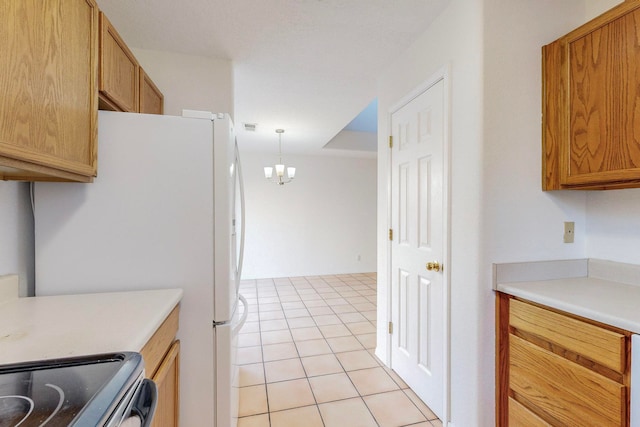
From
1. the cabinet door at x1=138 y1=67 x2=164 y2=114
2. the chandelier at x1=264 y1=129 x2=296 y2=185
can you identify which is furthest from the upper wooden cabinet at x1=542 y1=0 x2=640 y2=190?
the chandelier at x1=264 y1=129 x2=296 y2=185

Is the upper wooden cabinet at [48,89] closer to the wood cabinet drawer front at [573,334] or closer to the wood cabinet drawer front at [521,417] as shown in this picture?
the wood cabinet drawer front at [573,334]

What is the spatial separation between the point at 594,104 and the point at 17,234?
2.61 m

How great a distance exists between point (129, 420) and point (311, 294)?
384 cm

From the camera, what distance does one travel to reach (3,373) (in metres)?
0.64

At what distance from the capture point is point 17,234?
46.3 inches

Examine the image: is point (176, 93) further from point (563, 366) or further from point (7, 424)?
point (563, 366)

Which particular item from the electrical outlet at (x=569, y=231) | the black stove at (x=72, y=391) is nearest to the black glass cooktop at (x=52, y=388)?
the black stove at (x=72, y=391)

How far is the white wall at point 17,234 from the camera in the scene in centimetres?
111

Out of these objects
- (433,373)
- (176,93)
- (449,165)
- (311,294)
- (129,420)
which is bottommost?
(311,294)

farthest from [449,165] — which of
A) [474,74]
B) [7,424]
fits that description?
[7,424]

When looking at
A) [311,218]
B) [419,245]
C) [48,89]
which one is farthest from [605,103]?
[311,218]

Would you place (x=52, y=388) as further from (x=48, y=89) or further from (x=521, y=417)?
(x=521, y=417)

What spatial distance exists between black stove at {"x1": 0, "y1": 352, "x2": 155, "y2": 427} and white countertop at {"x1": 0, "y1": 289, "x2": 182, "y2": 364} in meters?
0.06

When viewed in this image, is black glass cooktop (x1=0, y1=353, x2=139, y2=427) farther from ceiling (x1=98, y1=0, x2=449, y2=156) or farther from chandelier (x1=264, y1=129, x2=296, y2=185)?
chandelier (x1=264, y1=129, x2=296, y2=185)
